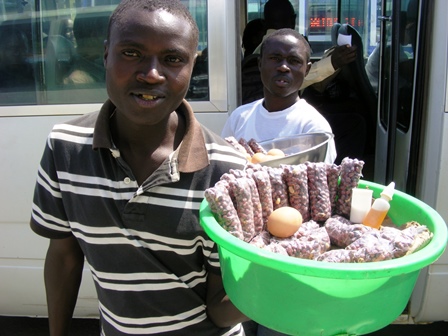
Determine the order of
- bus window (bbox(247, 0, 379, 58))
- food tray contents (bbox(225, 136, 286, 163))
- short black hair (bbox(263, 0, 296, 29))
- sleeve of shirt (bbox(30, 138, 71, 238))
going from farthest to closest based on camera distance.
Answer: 1. bus window (bbox(247, 0, 379, 58))
2. short black hair (bbox(263, 0, 296, 29))
3. food tray contents (bbox(225, 136, 286, 163))
4. sleeve of shirt (bbox(30, 138, 71, 238))

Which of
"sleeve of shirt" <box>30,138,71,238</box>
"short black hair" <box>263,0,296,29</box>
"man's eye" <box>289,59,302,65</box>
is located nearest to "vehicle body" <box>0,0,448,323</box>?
"man's eye" <box>289,59,302,65</box>

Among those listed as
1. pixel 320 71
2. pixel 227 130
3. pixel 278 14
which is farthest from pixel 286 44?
pixel 278 14

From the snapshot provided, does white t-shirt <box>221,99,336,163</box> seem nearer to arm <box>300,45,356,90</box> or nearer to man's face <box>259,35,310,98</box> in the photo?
man's face <box>259,35,310,98</box>

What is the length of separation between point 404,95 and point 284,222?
2222 millimetres

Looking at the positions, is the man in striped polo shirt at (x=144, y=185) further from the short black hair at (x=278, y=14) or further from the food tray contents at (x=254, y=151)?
the short black hair at (x=278, y=14)

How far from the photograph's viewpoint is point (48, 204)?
128cm

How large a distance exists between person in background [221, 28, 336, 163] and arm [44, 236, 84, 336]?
1.07 metres

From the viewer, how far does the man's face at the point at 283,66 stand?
2.36m

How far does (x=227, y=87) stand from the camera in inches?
93.2

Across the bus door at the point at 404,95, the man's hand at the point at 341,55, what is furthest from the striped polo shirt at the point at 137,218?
the man's hand at the point at 341,55

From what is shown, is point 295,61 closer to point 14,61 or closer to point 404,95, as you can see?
point 404,95

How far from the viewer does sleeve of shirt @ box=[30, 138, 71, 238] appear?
4.11ft

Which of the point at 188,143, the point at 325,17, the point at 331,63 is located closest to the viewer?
the point at 188,143

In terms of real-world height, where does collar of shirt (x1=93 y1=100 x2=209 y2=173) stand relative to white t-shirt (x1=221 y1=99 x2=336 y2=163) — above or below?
above
